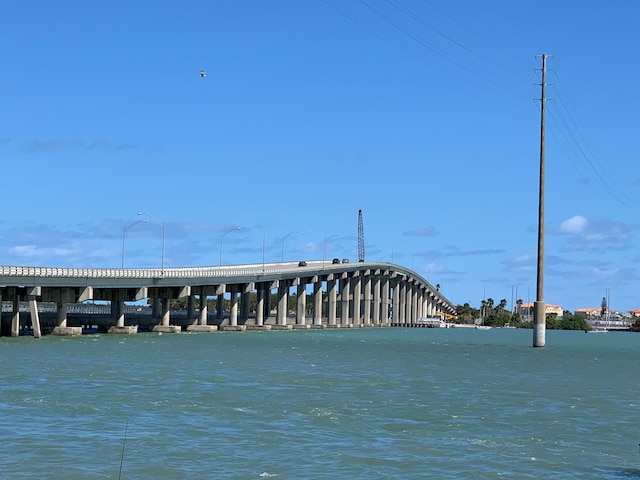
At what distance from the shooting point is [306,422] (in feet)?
113

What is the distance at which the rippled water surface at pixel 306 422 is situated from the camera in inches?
1027

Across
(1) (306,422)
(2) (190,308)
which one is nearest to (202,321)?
(2) (190,308)

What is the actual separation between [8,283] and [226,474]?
7429 centimetres

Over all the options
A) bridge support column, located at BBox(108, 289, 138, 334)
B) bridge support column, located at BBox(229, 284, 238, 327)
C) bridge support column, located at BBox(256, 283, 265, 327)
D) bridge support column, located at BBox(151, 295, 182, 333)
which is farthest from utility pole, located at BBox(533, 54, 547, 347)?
bridge support column, located at BBox(256, 283, 265, 327)

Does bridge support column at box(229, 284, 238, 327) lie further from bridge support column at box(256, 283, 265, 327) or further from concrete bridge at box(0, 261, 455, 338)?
bridge support column at box(256, 283, 265, 327)

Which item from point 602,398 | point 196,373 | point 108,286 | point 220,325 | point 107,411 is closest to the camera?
point 107,411

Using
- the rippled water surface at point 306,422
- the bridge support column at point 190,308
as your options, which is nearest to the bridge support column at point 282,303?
the bridge support column at point 190,308

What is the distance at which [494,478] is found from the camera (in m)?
25.1

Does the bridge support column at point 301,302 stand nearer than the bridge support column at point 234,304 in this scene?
No

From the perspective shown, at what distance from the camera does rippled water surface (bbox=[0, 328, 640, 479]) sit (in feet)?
85.6

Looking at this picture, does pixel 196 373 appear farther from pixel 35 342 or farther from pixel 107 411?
pixel 35 342

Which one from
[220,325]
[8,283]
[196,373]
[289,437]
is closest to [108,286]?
[8,283]

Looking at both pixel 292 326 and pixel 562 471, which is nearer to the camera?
pixel 562 471

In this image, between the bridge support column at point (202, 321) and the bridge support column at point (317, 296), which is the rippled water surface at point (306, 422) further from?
the bridge support column at point (317, 296)
